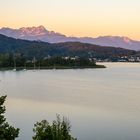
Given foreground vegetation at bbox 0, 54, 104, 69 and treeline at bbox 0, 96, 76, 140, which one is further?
foreground vegetation at bbox 0, 54, 104, 69

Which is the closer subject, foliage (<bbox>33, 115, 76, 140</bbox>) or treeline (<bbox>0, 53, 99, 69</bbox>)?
foliage (<bbox>33, 115, 76, 140</bbox>)

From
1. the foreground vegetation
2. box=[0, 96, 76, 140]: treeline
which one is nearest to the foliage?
box=[0, 96, 76, 140]: treeline

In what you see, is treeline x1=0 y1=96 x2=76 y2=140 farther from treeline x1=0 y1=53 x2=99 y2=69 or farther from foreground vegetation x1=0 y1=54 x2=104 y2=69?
treeline x1=0 y1=53 x2=99 y2=69

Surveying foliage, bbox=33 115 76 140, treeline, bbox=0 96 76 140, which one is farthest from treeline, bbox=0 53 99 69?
foliage, bbox=33 115 76 140

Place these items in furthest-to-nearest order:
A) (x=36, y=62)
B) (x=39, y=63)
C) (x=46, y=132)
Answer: (x=36, y=62), (x=39, y=63), (x=46, y=132)

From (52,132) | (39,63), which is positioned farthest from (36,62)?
(52,132)

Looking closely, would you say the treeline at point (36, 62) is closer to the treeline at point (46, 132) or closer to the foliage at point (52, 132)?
the treeline at point (46, 132)

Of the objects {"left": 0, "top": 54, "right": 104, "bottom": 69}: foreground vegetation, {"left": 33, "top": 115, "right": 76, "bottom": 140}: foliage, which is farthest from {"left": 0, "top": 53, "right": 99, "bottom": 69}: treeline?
{"left": 33, "top": 115, "right": 76, "bottom": 140}: foliage

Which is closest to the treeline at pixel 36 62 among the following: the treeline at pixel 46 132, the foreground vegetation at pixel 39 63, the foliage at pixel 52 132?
the foreground vegetation at pixel 39 63

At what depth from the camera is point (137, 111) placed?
1277 inches

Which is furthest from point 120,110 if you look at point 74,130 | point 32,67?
point 32,67

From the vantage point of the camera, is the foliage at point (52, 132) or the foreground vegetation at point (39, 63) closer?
the foliage at point (52, 132)

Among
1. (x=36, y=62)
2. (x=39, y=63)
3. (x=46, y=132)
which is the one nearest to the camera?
(x=46, y=132)

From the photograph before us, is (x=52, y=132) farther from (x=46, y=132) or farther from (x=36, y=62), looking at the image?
(x=36, y=62)
